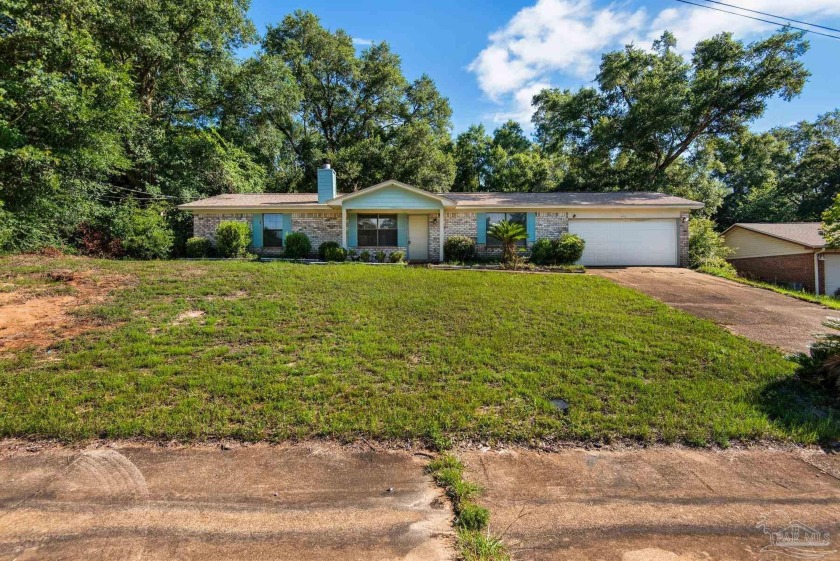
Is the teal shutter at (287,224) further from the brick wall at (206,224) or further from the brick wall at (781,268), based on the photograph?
the brick wall at (781,268)

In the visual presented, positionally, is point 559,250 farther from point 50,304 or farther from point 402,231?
point 50,304

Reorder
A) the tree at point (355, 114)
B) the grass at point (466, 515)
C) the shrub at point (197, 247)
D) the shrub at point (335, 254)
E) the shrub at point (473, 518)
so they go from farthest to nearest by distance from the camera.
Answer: the tree at point (355, 114) → the shrub at point (197, 247) → the shrub at point (335, 254) → the shrub at point (473, 518) → the grass at point (466, 515)

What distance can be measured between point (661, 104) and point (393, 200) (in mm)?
14824

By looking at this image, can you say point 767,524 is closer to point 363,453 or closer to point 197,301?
point 363,453

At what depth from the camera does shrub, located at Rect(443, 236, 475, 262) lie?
14906 millimetres

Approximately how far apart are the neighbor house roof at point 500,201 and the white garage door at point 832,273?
521 cm

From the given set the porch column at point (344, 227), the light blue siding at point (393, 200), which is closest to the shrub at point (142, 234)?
the porch column at point (344, 227)

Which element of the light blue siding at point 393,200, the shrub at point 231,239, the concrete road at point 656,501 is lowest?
the concrete road at point 656,501

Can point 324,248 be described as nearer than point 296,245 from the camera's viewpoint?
Yes

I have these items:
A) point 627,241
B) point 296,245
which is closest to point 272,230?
point 296,245

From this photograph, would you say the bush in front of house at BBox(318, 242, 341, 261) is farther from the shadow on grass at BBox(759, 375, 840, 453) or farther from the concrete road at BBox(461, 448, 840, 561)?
the shadow on grass at BBox(759, 375, 840, 453)

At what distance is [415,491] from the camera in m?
2.86

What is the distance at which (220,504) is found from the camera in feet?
8.79

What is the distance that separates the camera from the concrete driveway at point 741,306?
6570mm
